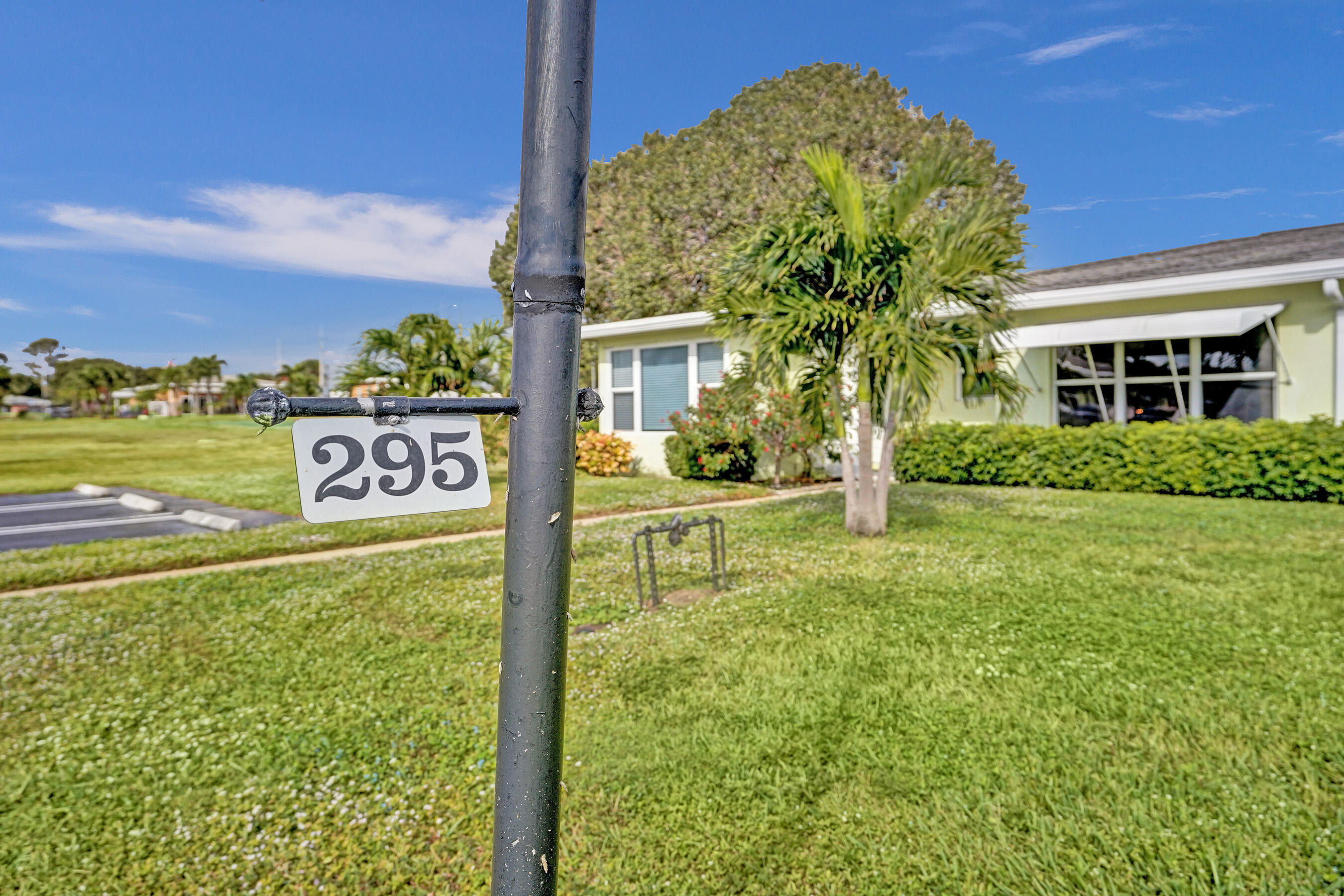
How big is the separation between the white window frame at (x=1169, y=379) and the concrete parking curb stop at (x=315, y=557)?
523 centimetres

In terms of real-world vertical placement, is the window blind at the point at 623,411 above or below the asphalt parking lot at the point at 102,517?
above

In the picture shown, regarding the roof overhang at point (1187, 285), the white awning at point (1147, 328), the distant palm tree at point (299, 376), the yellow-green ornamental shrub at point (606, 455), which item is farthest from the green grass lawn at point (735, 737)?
the distant palm tree at point (299, 376)

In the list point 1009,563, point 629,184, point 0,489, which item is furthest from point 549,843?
point 629,184

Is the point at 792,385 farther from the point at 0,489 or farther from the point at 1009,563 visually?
the point at 0,489

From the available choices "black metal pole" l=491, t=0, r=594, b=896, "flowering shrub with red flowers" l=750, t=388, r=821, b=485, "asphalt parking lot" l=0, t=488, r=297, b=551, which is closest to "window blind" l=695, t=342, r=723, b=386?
"flowering shrub with red flowers" l=750, t=388, r=821, b=485

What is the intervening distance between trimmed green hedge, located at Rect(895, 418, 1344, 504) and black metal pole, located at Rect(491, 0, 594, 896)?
948 centimetres

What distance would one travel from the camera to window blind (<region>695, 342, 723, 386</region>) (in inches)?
525

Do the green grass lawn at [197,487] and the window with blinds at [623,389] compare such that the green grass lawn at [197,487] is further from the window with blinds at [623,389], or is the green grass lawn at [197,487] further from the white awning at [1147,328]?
the white awning at [1147,328]

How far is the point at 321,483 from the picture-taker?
1.00 meters

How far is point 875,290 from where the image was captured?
6918mm

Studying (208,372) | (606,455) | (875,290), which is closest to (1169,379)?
(875,290)

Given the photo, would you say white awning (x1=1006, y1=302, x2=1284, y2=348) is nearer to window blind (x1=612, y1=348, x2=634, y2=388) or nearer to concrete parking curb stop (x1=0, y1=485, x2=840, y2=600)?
concrete parking curb stop (x1=0, y1=485, x2=840, y2=600)

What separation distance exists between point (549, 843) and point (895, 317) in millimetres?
6046

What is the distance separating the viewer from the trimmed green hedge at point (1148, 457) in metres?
9.05
